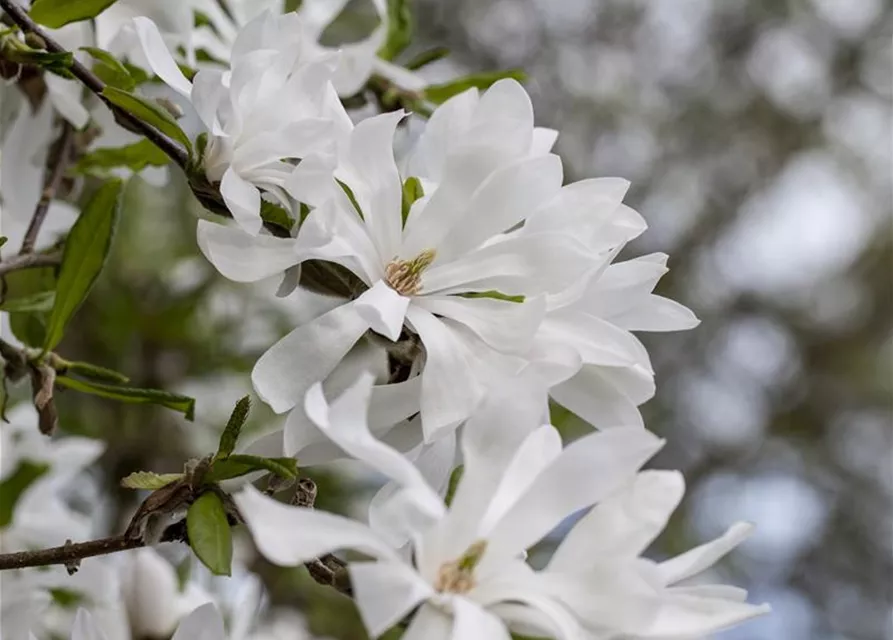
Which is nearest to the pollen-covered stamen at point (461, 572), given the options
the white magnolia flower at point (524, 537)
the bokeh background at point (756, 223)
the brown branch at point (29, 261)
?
the white magnolia flower at point (524, 537)

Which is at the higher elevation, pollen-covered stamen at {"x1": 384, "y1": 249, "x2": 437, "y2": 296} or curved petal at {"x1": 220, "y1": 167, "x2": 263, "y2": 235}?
curved petal at {"x1": 220, "y1": 167, "x2": 263, "y2": 235}

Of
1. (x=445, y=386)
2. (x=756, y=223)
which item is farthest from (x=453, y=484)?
(x=756, y=223)

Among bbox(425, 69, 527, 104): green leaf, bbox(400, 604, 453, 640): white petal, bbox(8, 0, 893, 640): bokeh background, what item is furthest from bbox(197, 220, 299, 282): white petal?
bbox(8, 0, 893, 640): bokeh background

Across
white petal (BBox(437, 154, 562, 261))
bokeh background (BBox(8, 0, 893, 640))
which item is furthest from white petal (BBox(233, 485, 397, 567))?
bokeh background (BBox(8, 0, 893, 640))

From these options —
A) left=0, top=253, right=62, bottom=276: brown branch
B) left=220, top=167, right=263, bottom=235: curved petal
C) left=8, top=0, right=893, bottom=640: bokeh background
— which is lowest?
left=8, top=0, right=893, bottom=640: bokeh background

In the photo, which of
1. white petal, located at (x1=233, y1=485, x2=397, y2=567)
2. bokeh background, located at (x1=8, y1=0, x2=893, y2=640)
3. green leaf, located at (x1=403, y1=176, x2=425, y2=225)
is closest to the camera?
white petal, located at (x1=233, y1=485, x2=397, y2=567)

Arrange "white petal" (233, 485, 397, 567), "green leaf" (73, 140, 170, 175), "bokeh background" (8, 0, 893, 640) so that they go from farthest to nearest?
"bokeh background" (8, 0, 893, 640) → "green leaf" (73, 140, 170, 175) → "white petal" (233, 485, 397, 567)

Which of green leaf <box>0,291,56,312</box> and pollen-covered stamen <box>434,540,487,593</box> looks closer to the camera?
→ pollen-covered stamen <box>434,540,487,593</box>

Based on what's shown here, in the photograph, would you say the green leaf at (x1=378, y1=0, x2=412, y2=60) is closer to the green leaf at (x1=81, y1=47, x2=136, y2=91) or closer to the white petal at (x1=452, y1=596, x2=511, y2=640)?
the green leaf at (x1=81, y1=47, x2=136, y2=91)

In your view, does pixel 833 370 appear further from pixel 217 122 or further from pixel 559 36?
pixel 217 122
